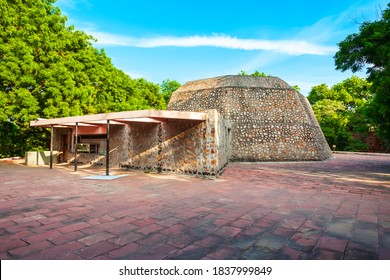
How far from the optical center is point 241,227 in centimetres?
337

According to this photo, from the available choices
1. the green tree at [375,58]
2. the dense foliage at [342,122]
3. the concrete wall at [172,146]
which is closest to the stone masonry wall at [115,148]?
the concrete wall at [172,146]

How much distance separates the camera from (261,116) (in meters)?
16.1

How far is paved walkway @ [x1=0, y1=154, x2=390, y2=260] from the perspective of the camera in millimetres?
2576

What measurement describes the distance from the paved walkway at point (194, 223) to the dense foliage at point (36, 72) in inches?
333

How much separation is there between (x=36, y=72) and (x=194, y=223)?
46.7 ft

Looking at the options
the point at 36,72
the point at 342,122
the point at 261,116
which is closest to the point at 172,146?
the point at 261,116

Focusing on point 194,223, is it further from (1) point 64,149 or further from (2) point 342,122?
(2) point 342,122

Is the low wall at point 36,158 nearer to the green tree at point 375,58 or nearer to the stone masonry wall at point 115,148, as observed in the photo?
the stone masonry wall at point 115,148

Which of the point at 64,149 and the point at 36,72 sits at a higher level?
the point at 36,72

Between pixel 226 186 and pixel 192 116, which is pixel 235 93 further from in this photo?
pixel 226 186

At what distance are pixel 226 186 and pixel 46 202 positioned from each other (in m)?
4.58

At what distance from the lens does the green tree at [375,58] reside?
8.00 m

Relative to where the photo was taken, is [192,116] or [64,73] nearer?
[192,116]
